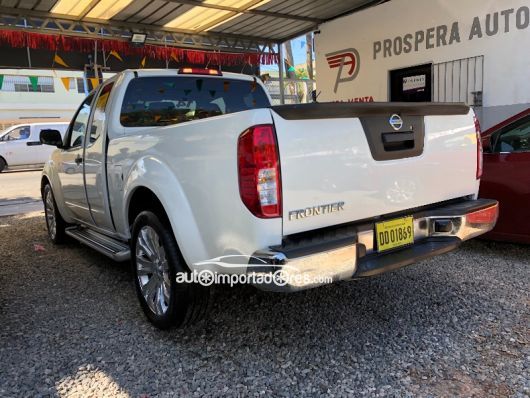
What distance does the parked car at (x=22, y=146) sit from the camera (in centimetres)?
1722

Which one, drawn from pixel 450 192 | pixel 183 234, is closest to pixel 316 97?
pixel 450 192

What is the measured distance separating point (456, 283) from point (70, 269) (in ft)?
11.8

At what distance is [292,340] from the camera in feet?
9.53

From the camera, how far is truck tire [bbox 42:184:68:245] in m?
5.35

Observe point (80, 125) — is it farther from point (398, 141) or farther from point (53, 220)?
point (398, 141)

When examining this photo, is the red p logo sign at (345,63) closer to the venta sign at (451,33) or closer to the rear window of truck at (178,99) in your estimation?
the venta sign at (451,33)

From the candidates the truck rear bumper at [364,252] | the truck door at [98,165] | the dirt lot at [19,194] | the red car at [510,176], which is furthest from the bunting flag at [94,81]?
the truck rear bumper at [364,252]

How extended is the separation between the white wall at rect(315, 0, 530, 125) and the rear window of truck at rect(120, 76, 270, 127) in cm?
442

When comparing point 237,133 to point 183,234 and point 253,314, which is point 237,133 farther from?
point 253,314

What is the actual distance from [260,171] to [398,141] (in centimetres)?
94

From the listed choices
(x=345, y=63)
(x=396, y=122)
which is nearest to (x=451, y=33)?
(x=345, y=63)

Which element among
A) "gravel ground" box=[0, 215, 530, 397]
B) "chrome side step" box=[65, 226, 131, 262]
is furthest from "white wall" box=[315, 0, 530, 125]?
"chrome side step" box=[65, 226, 131, 262]

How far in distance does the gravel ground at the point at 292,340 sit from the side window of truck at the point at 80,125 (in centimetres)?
137

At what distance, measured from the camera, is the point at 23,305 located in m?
3.66
